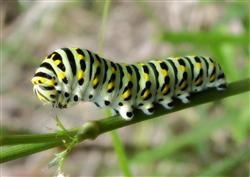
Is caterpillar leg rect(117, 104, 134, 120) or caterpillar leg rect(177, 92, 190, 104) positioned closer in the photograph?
caterpillar leg rect(117, 104, 134, 120)

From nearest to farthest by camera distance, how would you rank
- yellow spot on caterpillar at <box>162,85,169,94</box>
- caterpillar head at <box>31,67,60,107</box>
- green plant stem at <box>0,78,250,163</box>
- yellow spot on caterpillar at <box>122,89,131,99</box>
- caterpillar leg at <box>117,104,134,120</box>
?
green plant stem at <box>0,78,250,163</box>, caterpillar leg at <box>117,104,134,120</box>, caterpillar head at <box>31,67,60,107</box>, yellow spot on caterpillar at <box>122,89,131,99</box>, yellow spot on caterpillar at <box>162,85,169,94</box>

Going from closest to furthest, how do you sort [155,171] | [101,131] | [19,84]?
1. [101,131]
2. [155,171]
3. [19,84]

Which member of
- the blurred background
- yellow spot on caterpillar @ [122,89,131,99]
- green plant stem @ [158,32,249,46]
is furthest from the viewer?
the blurred background

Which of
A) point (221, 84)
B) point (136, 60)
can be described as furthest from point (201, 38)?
point (136, 60)

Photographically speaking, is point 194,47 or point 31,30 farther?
point 31,30

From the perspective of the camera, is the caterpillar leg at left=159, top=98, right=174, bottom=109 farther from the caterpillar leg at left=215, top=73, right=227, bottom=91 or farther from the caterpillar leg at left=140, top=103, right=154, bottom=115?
the caterpillar leg at left=215, top=73, right=227, bottom=91

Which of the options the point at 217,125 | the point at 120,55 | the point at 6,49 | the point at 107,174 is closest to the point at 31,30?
the point at 6,49

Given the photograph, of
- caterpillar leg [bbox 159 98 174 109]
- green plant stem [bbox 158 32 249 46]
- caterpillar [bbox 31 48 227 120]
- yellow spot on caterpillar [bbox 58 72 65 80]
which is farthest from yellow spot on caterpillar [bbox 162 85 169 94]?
green plant stem [bbox 158 32 249 46]

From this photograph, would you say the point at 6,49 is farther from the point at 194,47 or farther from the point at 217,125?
the point at 217,125
